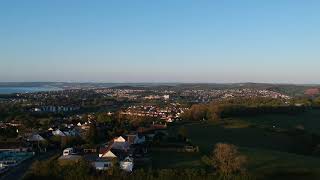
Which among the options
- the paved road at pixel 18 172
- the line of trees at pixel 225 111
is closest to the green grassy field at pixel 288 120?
the line of trees at pixel 225 111

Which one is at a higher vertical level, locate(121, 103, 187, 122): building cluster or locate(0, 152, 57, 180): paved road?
locate(121, 103, 187, 122): building cluster

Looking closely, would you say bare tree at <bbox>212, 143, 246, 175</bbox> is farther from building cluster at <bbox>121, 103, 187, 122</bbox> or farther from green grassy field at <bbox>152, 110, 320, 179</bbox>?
building cluster at <bbox>121, 103, 187, 122</bbox>

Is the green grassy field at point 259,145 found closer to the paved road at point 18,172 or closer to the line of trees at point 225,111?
the line of trees at point 225,111

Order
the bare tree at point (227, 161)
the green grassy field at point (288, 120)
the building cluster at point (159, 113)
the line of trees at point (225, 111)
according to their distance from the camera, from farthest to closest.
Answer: the building cluster at point (159, 113) → the line of trees at point (225, 111) → the green grassy field at point (288, 120) → the bare tree at point (227, 161)

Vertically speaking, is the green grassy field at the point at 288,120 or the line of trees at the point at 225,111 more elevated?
the line of trees at the point at 225,111

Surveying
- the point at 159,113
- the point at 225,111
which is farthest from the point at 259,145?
the point at 159,113

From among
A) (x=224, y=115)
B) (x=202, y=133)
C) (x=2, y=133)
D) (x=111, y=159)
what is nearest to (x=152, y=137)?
(x=202, y=133)

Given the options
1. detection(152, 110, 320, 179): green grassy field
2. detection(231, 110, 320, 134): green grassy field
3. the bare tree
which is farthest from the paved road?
detection(231, 110, 320, 134): green grassy field

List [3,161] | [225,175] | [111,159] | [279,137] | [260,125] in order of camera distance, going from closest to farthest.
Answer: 1. [225,175]
2. [111,159]
3. [3,161]
4. [279,137]
5. [260,125]

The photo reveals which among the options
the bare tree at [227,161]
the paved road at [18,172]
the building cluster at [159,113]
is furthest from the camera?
the building cluster at [159,113]

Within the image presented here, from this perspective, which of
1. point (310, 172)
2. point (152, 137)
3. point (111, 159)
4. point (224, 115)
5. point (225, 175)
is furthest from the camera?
point (224, 115)

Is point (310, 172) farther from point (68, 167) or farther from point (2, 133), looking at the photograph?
point (2, 133)
